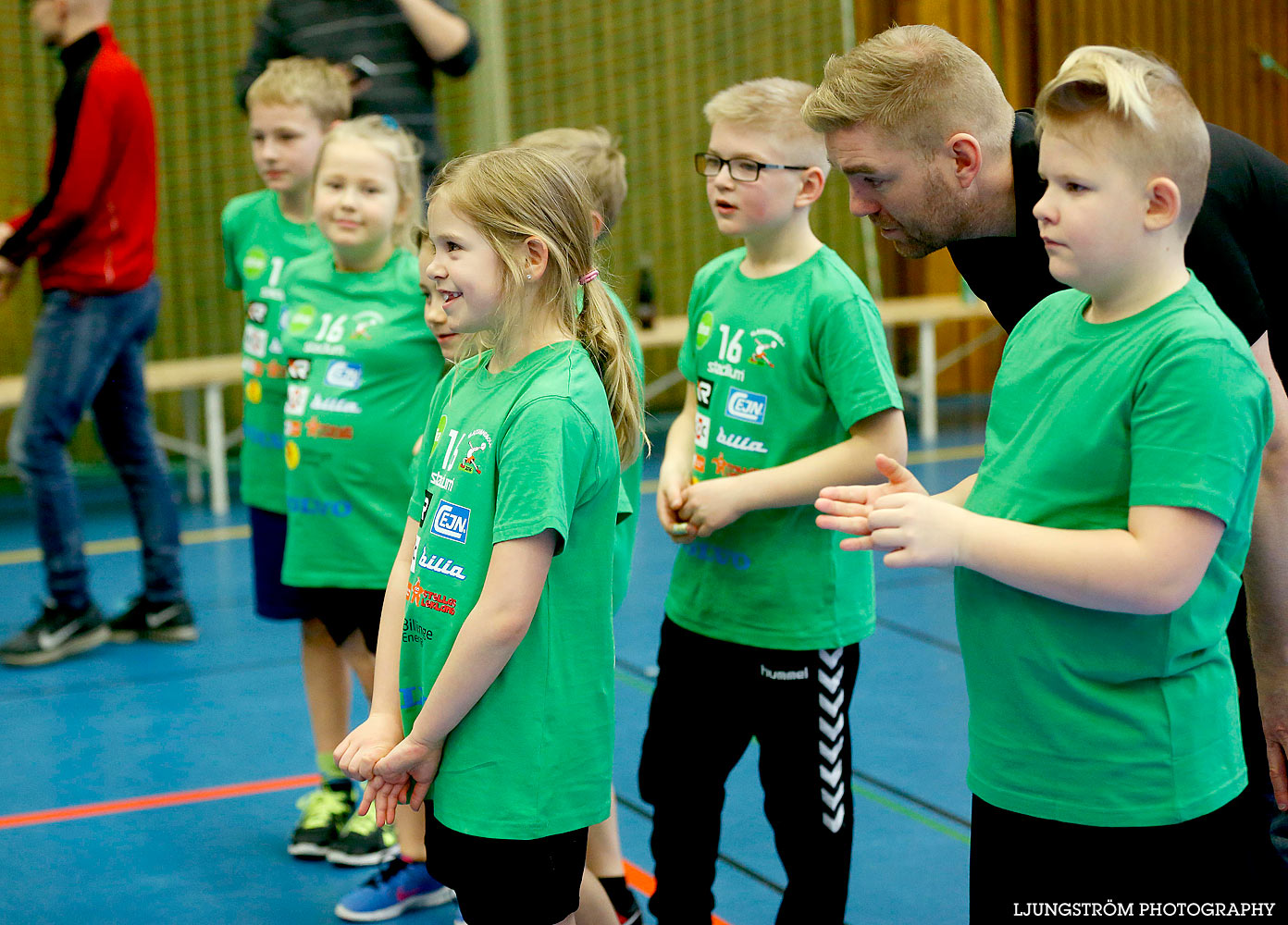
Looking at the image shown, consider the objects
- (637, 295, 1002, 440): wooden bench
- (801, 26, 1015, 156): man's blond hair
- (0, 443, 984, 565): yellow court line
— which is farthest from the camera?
(637, 295, 1002, 440): wooden bench

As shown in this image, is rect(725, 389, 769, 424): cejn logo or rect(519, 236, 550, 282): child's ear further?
rect(725, 389, 769, 424): cejn logo

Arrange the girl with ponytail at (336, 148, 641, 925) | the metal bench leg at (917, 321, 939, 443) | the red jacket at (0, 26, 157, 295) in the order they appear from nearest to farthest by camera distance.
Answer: the girl with ponytail at (336, 148, 641, 925)
the red jacket at (0, 26, 157, 295)
the metal bench leg at (917, 321, 939, 443)

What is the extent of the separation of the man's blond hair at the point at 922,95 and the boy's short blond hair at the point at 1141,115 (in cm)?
34

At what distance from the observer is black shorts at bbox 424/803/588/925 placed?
66.1 inches

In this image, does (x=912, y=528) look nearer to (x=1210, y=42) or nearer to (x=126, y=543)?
(x=126, y=543)

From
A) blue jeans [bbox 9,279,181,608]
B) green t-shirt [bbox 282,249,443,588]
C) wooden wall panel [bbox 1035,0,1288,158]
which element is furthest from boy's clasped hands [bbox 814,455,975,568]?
wooden wall panel [bbox 1035,0,1288,158]

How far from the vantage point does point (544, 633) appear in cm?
166

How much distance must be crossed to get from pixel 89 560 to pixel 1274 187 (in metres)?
4.62

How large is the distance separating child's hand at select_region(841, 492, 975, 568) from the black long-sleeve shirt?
2411mm

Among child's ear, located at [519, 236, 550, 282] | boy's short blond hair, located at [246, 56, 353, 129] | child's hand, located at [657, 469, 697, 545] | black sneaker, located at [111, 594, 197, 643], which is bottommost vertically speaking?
black sneaker, located at [111, 594, 197, 643]

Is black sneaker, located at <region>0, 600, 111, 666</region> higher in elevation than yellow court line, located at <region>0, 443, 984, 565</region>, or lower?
higher

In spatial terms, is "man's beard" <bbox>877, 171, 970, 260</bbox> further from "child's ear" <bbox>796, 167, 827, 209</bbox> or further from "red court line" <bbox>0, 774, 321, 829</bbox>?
"red court line" <bbox>0, 774, 321, 829</bbox>

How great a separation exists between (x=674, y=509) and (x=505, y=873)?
0.73m

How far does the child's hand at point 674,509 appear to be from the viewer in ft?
7.22
